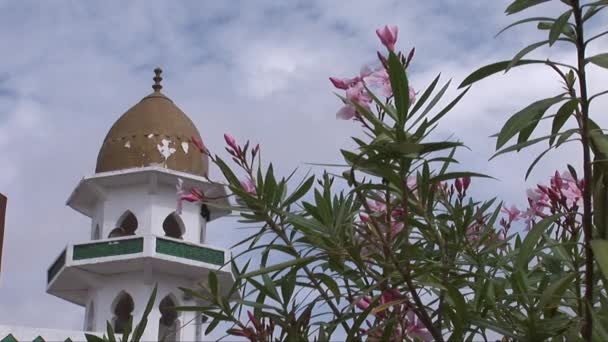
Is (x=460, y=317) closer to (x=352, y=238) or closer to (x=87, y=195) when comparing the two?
(x=352, y=238)

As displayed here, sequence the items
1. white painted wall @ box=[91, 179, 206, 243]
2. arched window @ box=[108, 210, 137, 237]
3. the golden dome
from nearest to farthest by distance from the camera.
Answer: the golden dome < white painted wall @ box=[91, 179, 206, 243] < arched window @ box=[108, 210, 137, 237]

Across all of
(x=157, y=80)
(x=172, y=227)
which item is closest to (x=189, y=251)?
(x=172, y=227)

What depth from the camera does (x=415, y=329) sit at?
74.9 inches

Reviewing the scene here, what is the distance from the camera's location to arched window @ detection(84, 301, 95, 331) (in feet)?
49.6

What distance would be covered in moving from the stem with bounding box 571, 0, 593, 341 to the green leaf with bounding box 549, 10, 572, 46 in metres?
0.01

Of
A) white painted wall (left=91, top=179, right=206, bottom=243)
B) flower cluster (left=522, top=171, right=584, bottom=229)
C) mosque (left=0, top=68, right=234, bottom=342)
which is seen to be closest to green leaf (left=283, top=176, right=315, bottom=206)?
flower cluster (left=522, top=171, right=584, bottom=229)

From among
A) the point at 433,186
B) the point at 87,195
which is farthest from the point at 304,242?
the point at 87,195

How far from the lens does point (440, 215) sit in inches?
81.7

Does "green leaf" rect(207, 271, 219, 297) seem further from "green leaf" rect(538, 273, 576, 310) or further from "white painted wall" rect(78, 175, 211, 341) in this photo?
"white painted wall" rect(78, 175, 211, 341)

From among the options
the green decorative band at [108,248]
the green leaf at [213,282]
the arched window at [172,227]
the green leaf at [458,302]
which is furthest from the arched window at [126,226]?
the green leaf at [458,302]

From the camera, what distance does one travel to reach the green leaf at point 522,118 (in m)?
1.58

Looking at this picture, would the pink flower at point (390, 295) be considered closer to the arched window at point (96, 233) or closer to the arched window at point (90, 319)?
the arched window at point (90, 319)

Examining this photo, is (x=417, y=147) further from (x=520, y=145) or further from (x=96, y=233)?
(x=96, y=233)

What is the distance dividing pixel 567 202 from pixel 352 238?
470 mm
